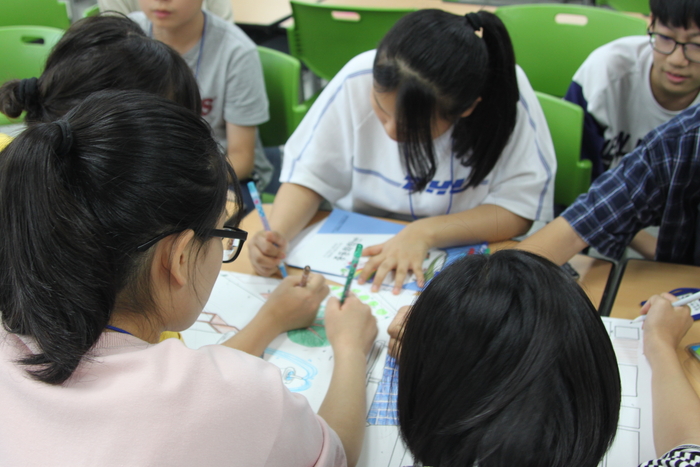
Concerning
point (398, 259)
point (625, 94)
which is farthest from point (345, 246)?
point (625, 94)

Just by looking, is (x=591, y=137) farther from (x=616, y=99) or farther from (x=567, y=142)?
(x=567, y=142)

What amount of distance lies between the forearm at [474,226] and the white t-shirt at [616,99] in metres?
0.63

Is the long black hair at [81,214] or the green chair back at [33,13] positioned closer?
the long black hair at [81,214]

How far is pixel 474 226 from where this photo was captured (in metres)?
1.27

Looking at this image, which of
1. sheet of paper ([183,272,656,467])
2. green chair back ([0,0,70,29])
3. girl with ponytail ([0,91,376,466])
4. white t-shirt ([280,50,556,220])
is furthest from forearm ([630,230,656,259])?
green chair back ([0,0,70,29])

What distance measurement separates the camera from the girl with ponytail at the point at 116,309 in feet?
1.76

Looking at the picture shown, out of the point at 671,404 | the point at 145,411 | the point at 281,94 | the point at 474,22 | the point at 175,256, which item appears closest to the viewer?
the point at 145,411

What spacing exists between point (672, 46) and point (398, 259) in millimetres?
1018

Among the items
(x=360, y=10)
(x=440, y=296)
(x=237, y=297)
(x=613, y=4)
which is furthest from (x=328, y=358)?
(x=613, y=4)

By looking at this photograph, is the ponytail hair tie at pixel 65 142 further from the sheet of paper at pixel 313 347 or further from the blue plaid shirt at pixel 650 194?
the blue plaid shirt at pixel 650 194

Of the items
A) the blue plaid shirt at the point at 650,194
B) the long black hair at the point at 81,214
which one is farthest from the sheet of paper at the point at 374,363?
the long black hair at the point at 81,214

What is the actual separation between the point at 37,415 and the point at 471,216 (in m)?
1.00

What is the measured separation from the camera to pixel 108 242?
572mm

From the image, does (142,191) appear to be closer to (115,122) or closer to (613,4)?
(115,122)
